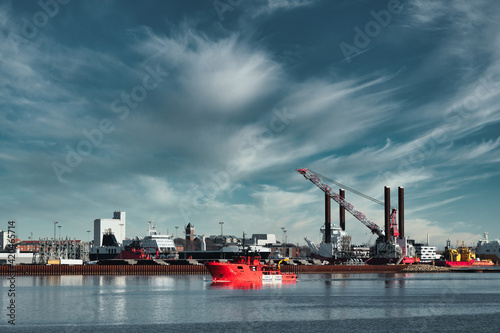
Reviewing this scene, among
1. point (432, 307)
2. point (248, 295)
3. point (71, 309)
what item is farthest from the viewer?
point (248, 295)

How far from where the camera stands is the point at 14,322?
184 ft

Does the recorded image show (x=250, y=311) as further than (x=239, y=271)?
No

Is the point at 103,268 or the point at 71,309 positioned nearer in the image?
the point at 71,309

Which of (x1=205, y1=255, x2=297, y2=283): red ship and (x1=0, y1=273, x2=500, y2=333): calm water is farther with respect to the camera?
(x1=205, y1=255, x2=297, y2=283): red ship

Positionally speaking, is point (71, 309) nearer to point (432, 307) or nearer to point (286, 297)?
point (286, 297)

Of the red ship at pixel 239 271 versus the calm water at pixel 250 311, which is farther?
the red ship at pixel 239 271

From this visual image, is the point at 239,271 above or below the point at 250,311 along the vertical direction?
below

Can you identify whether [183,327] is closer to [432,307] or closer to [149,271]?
[432,307]

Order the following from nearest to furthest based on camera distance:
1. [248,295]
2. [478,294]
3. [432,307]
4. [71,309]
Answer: [71,309], [432,307], [248,295], [478,294]

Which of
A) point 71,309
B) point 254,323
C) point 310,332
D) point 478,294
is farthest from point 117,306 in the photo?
point 478,294

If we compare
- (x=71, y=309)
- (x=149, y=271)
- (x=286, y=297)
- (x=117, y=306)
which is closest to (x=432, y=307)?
(x=286, y=297)

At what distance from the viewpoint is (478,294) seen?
94188 millimetres

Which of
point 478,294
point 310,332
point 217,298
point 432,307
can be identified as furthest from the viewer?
point 478,294

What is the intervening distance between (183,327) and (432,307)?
3348 cm
